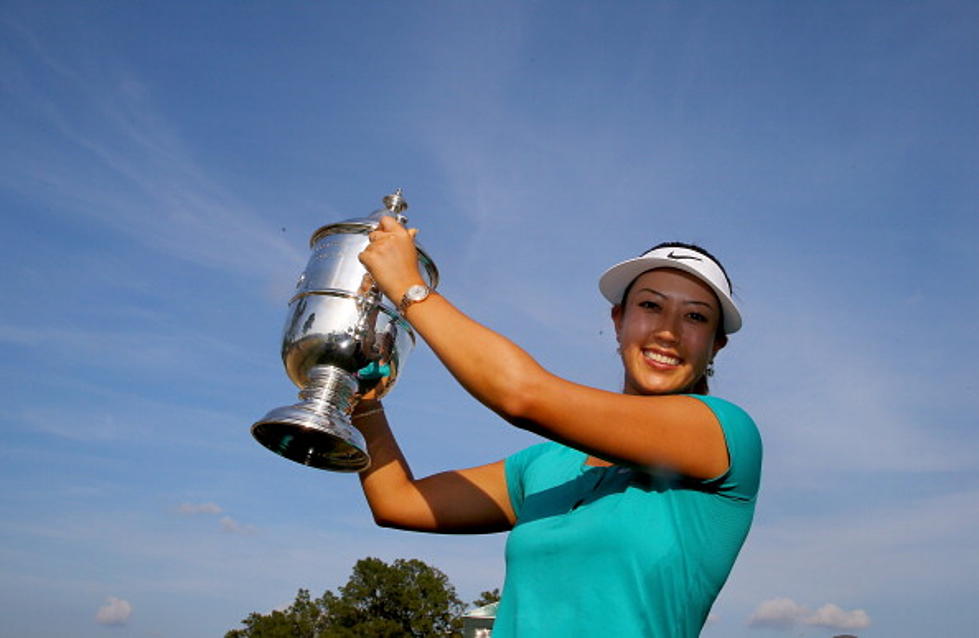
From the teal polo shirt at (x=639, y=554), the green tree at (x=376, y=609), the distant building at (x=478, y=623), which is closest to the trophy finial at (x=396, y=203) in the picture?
the teal polo shirt at (x=639, y=554)

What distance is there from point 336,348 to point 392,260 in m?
0.62

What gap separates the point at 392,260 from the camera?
2.59 metres

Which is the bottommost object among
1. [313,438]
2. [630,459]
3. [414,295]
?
[630,459]

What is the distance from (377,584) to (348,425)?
197ft

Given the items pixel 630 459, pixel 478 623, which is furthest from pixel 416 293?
pixel 478 623

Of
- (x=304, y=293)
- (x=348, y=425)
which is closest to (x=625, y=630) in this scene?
(x=348, y=425)

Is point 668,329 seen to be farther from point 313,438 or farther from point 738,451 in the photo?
point 313,438

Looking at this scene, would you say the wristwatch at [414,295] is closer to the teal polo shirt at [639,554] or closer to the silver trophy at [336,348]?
the silver trophy at [336,348]

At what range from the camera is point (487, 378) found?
211cm

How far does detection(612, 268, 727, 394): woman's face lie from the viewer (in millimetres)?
2764

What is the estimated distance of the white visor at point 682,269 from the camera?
2.79 meters

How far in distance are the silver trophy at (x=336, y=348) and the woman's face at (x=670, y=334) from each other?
0.90 meters

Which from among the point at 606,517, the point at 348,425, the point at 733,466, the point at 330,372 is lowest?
the point at 606,517

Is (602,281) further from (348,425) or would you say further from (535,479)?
(348,425)
